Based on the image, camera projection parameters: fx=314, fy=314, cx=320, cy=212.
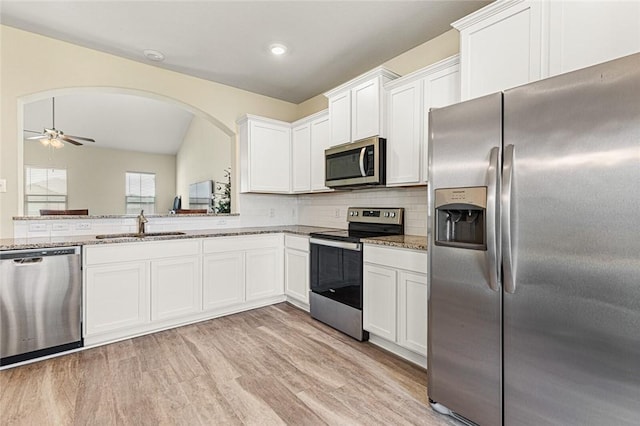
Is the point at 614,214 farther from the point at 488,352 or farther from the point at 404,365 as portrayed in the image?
the point at 404,365

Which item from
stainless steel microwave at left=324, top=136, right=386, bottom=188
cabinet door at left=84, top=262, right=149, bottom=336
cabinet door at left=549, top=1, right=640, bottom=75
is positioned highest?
cabinet door at left=549, top=1, right=640, bottom=75

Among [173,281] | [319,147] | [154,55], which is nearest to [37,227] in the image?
[173,281]

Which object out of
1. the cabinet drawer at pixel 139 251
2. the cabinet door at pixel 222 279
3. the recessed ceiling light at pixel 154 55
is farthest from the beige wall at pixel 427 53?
the cabinet drawer at pixel 139 251

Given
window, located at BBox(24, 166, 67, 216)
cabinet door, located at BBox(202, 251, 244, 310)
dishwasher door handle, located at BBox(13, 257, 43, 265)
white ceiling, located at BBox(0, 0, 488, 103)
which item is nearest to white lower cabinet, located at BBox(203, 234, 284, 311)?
cabinet door, located at BBox(202, 251, 244, 310)

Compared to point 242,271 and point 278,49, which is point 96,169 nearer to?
point 242,271

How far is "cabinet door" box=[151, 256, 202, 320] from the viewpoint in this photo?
2893mm

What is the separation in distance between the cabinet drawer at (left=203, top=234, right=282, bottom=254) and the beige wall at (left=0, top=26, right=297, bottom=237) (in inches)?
63.8

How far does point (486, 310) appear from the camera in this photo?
1540 millimetres

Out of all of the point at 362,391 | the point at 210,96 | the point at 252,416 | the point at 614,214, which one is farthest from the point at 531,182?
the point at 210,96

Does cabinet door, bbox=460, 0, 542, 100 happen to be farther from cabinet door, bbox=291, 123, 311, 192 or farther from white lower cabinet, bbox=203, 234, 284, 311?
white lower cabinet, bbox=203, 234, 284, 311

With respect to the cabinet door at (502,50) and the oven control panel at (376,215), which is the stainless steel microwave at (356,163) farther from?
the cabinet door at (502,50)

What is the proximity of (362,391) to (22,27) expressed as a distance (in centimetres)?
398

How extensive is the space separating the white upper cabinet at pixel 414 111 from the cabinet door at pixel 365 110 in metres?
0.11

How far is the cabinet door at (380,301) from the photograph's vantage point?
2404 mm
